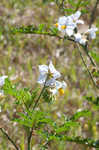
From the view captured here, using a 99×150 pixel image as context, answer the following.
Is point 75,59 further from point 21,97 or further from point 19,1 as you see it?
point 21,97

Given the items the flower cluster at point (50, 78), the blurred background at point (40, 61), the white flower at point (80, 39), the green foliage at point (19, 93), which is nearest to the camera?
the green foliage at point (19, 93)

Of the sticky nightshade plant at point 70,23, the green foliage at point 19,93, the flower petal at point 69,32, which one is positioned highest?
the sticky nightshade plant at point 70,23

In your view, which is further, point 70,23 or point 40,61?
point 40,61

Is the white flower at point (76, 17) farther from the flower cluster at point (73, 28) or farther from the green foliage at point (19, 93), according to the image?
the green foliage at point (19, 93)

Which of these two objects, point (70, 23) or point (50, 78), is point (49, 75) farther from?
point (70, 23)

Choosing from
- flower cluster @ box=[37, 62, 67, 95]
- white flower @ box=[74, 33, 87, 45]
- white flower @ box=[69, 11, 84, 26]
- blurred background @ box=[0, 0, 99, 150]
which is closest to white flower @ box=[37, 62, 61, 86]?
flower cluster @ box=[37, 62, 67, 95]

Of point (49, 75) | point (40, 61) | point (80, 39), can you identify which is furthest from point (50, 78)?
point (40, 61)

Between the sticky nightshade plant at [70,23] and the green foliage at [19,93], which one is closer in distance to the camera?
the green foliage at [19,93]

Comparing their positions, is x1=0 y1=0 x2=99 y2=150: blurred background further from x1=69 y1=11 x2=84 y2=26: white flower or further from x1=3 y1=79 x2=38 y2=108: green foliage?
x1=3 y1=79 x2=38 y2=108: green foliage

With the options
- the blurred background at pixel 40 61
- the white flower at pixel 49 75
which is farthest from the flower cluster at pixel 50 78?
the blurred background at pixel 40 61
